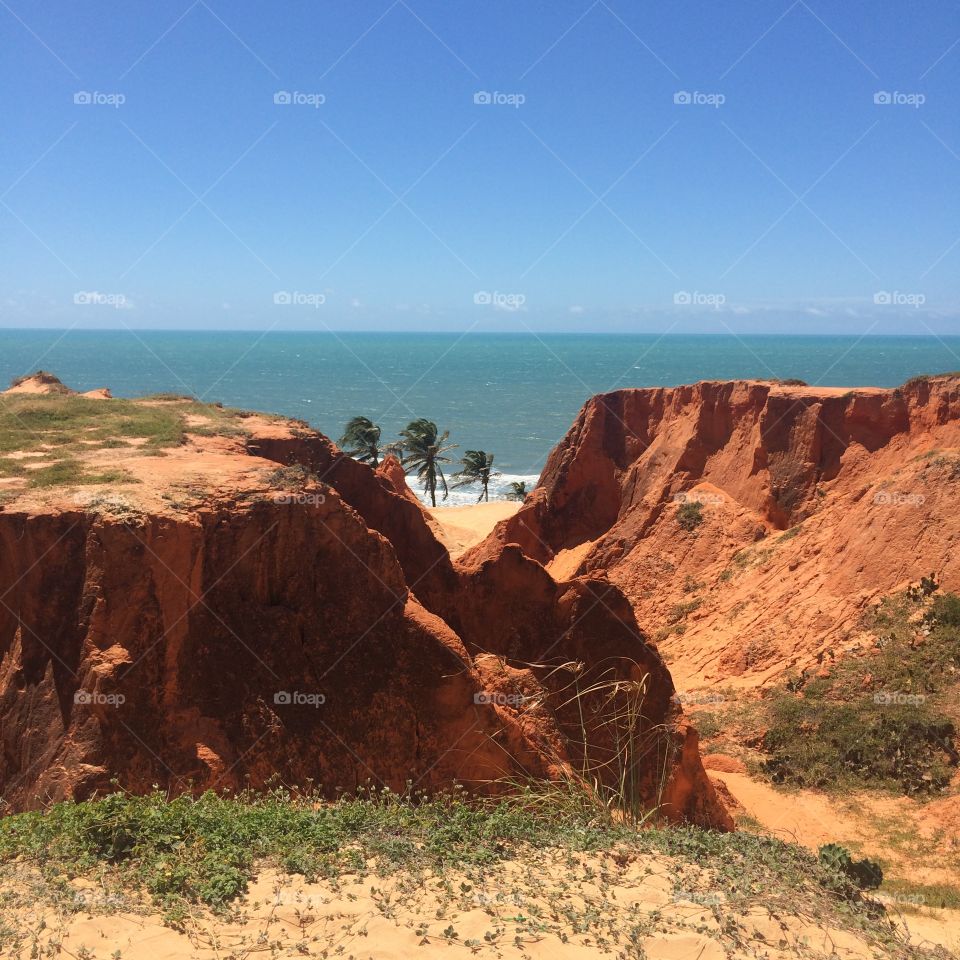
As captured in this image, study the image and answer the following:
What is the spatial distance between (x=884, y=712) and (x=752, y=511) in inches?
398

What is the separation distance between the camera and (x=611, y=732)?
37.2 ft

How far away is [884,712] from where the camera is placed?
17531 millimetres

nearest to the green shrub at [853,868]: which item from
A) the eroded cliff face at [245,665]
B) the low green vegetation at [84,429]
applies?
the eroded cliff face at [245,665]

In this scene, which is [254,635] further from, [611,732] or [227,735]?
[611,732]

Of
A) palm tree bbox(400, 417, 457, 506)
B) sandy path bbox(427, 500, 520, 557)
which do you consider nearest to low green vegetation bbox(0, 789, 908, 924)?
sandy path bbox(427, 500, 520, 557)

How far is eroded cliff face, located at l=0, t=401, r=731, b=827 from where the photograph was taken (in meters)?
8.86

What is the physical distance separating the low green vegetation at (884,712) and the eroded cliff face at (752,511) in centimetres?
91

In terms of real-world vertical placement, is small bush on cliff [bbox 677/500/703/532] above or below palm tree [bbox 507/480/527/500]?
above

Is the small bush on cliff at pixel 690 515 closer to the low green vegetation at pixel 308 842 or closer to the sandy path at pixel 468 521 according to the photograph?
the sandy path at pixel 468 521

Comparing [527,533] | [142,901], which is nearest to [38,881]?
[142,901]

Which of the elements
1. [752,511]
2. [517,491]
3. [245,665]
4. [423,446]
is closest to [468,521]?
[423,446]

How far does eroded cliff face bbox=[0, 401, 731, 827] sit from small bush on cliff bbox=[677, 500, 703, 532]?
16394mm

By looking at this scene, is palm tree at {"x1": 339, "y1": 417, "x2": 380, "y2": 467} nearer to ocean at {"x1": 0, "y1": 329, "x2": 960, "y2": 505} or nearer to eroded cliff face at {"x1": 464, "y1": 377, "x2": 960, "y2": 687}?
ocean at {"x1": 0, "y1": 329, "x2": 960, "y2": 505}

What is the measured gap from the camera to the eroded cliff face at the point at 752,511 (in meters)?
21.2
